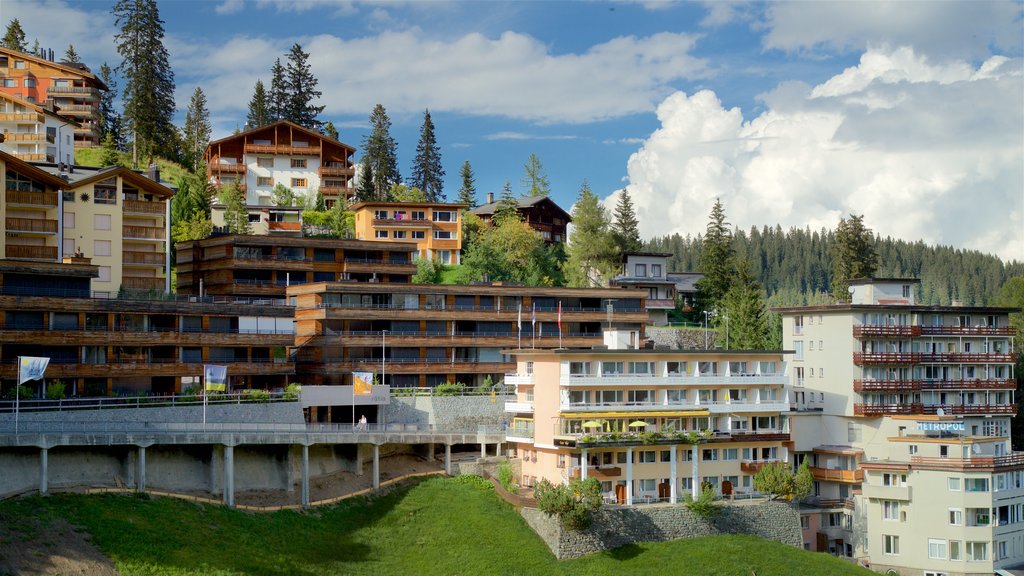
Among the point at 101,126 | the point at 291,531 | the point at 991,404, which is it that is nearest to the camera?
the point at 291,531

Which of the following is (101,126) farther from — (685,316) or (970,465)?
(970,465)

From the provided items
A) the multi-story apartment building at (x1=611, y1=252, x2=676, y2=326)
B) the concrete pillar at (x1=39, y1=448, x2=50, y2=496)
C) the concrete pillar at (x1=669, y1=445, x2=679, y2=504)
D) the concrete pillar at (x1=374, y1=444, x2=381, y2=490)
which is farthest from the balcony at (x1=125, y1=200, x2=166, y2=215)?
the concrete pillar at (x1=669, y1=445, x2=679, y2=504)

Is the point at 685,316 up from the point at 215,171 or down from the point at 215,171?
down

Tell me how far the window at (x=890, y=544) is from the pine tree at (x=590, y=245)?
53686mm

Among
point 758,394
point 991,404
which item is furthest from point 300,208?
point 991,404

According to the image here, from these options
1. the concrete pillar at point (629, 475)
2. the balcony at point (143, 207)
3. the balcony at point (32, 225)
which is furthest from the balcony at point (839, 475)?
the balcony at point (32, 225)

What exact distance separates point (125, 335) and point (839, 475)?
183 ft

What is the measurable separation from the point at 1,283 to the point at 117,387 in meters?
10.9

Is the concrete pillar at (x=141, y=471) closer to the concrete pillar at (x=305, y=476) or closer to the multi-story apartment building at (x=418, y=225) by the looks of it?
the concrete pillar at (x=305, y=476)

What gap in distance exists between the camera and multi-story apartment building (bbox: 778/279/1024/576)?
286 feet

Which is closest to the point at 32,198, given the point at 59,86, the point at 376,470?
the point at 376,470

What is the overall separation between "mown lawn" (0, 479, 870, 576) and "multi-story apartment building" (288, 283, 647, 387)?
2039cm

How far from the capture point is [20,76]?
15425 cm

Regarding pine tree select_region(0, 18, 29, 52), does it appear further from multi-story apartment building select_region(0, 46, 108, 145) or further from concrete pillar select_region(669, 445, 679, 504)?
concrete pillar select_region(669, 445, 679, 504)
